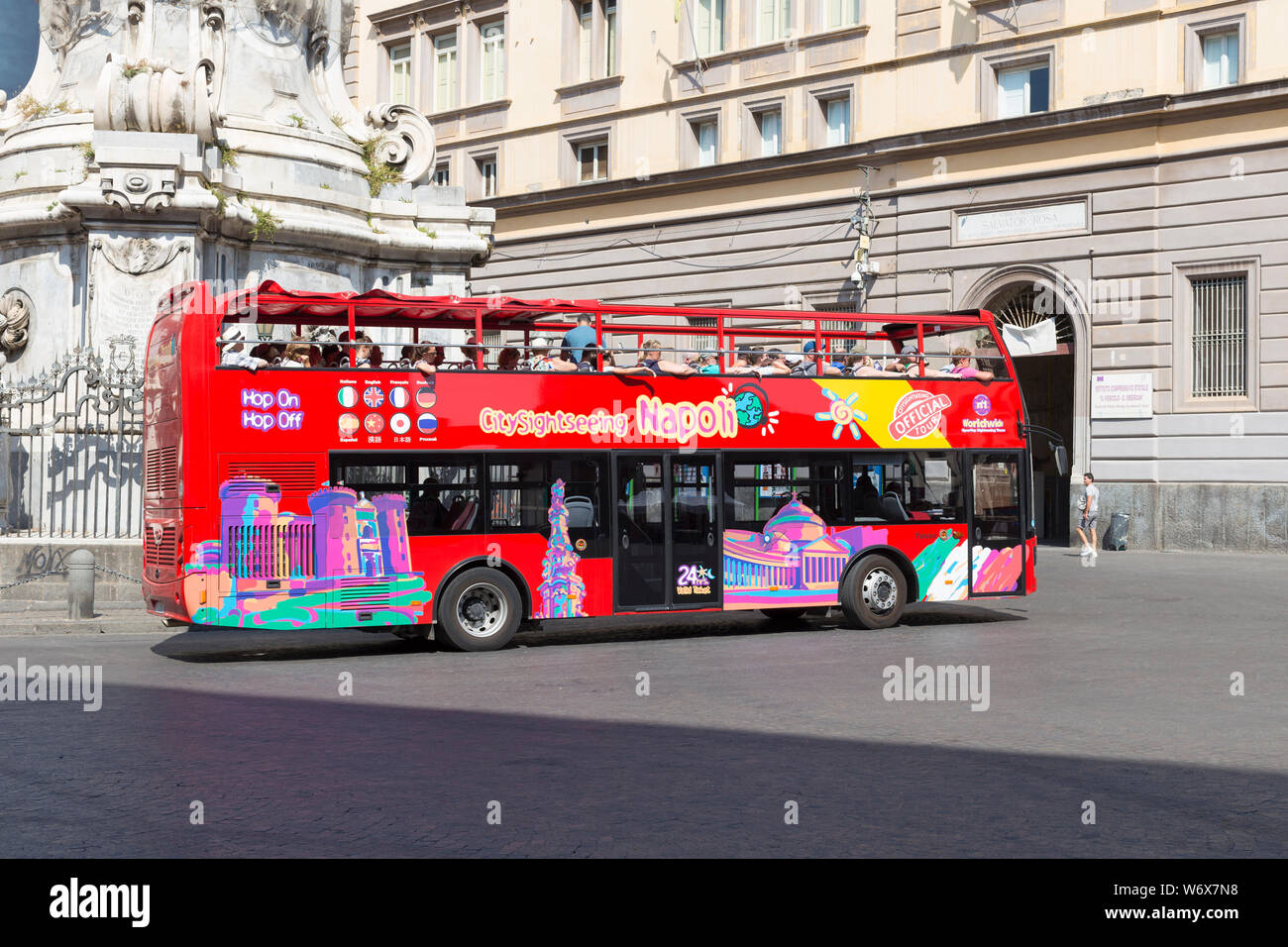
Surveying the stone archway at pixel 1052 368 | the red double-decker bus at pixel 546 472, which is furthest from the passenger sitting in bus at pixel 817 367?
the stone archway at pixel 1052 368

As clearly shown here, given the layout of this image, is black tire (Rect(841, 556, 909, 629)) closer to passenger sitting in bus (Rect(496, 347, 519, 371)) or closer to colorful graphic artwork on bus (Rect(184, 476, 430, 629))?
passenger sitting in bus (Rect(496, 347, 519, 371))

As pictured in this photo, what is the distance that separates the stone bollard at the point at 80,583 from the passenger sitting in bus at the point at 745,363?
22.9 feet

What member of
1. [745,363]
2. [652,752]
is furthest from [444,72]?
[652,752]

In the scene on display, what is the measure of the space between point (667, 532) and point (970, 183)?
19.3 m

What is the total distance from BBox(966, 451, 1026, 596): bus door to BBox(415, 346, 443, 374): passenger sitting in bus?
20.6 ft

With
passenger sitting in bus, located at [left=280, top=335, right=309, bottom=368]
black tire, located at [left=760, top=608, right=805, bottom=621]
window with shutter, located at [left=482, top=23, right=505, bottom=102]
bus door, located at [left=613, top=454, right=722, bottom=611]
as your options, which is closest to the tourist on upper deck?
passenger sitting in bus, located at [left=280, top=335, right=309, bottom=368]

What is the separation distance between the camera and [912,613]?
19641 millimetres

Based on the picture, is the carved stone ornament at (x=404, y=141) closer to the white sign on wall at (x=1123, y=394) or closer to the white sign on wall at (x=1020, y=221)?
the white sign on wall at (x=1020, y=221)

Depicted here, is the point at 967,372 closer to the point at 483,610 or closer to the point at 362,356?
the point at 483,610

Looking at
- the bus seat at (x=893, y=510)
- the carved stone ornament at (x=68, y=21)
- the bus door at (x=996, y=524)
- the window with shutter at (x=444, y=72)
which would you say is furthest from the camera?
the window with shutter at (x=444, y=72)

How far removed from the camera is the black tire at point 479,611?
15.0m

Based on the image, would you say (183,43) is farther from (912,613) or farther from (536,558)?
(912,613)

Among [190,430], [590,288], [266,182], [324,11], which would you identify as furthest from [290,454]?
[590,288]

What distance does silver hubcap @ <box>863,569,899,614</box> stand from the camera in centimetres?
1723
